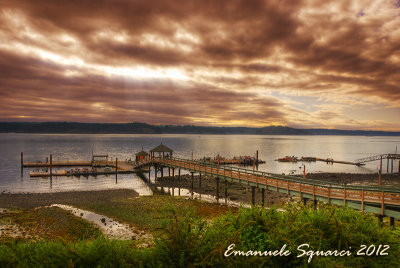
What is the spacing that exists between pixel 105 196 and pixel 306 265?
34712 mm

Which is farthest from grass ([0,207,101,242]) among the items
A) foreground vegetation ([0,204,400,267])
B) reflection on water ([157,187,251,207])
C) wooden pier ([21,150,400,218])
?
wooden pier ([21,150,400,218])

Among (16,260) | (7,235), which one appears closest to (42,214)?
(7,235)

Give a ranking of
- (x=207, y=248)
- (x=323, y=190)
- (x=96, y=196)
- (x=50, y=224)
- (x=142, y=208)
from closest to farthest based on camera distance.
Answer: (x=207, y=248) < (x=323, y=190) < (x=50, y=224) < (x=142, y=208) < (x=96, y=196)

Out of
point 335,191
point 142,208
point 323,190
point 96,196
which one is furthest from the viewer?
point 96,196

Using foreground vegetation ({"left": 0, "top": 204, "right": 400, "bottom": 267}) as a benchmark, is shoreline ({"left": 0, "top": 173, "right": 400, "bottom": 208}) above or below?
below

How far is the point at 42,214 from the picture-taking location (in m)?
25.5

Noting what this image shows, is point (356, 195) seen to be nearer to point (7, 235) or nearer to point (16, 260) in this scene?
point (16, 260)

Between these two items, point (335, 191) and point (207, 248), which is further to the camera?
point (335, 191)

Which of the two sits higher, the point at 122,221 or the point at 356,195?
the point at 356,195

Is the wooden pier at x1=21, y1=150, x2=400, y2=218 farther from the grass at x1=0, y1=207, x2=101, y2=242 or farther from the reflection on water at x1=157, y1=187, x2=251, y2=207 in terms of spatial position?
the grass at x1=0, y1=207, x2=101, y2=242

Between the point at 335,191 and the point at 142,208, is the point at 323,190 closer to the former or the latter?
the point at 335,191

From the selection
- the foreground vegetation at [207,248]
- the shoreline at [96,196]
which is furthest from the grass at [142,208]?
the foreground vegetation at [207,248]

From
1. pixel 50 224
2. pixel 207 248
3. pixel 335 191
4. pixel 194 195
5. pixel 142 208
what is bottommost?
pixel 194 195

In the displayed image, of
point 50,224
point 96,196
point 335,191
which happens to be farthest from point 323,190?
point 96,196
